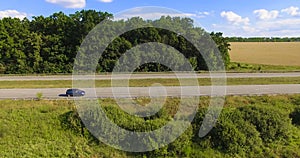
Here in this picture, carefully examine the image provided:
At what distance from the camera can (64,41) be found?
4594 cm

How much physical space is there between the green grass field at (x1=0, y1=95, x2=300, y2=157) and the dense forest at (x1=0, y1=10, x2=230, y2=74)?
22292mm

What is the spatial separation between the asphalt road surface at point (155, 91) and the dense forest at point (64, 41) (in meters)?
14.6

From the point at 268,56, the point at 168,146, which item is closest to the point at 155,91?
the point at 168,146

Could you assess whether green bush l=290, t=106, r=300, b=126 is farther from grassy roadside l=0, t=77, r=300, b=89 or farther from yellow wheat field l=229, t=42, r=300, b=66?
yellow wheat field l=229, t=42, r=300, b=66

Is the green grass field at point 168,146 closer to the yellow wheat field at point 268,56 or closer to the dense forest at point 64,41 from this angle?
the dense forest at point 64,41

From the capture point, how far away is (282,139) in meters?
21.6

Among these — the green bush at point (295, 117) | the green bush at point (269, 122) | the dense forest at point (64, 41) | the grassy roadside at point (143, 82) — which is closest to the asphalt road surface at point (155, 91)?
the grassy roadside at point (143, 82)

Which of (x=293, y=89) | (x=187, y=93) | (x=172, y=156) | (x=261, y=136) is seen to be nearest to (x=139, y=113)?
(x=172, y=156)

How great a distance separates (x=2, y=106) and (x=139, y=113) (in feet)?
35.1

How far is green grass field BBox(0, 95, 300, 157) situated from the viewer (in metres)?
19.8

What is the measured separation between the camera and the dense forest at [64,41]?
44.4 m

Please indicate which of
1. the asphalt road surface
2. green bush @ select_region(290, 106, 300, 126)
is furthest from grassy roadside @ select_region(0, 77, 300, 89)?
green bush @ select_region(290, 106, 300, 126)

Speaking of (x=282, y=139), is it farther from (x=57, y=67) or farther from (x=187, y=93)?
(x=57, y=67)

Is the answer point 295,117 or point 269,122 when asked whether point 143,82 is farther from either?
point 295,117
